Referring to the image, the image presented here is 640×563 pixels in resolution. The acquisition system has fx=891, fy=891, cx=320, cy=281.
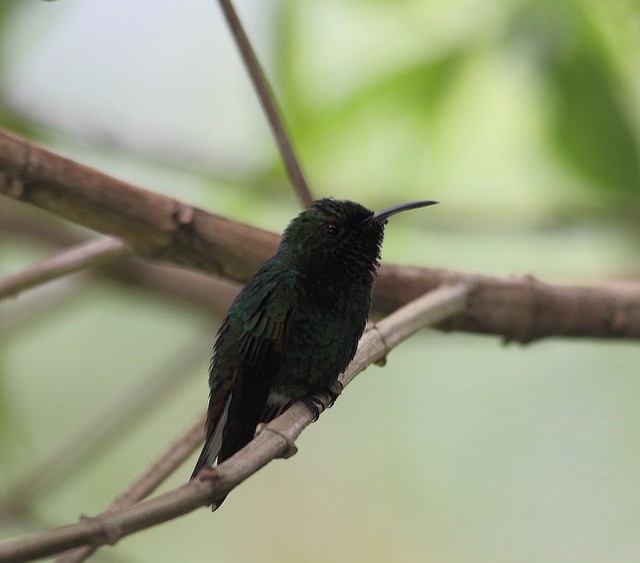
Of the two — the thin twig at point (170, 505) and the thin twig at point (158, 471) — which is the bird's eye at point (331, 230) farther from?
the thin twig at point (170, 505)

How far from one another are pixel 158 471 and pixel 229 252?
0.68 meters

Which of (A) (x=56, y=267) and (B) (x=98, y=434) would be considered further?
(B) (x=98, y=434)

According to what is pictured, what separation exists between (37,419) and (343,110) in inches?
136

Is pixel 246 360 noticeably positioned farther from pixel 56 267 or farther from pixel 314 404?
pixel 56 267

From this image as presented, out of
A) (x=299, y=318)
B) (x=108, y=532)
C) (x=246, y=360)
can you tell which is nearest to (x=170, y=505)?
(x=108, y=532)

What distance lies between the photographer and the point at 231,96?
17.6 feet

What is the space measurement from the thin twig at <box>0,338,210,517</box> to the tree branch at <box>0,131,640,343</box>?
1.05m

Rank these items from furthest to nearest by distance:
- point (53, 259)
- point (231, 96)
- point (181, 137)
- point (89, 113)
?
point (231, 96)
point (181, 137)
point (89, 113)
point (53, 259)

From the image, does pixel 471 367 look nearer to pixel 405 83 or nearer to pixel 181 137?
pixel 181 137

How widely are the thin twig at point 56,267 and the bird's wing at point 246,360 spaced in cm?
34

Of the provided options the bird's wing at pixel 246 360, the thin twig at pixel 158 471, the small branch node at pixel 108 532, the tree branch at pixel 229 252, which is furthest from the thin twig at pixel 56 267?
the small branch node at pixel 108 532

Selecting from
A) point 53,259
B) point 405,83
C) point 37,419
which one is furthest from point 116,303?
point 53,259

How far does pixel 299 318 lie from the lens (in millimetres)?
2299

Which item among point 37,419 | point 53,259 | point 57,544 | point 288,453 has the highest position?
point 37,419
